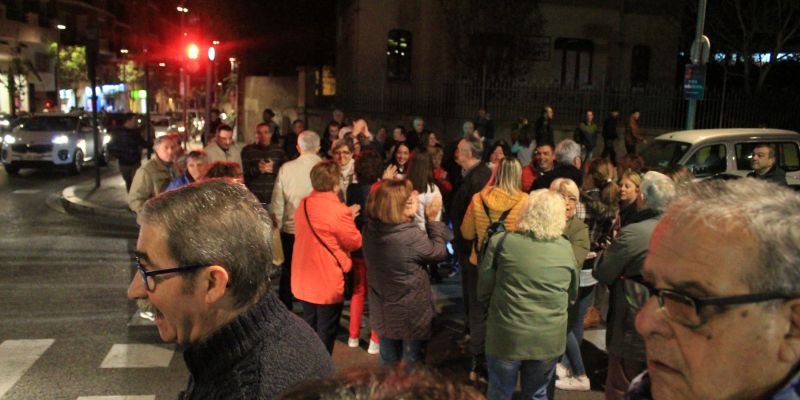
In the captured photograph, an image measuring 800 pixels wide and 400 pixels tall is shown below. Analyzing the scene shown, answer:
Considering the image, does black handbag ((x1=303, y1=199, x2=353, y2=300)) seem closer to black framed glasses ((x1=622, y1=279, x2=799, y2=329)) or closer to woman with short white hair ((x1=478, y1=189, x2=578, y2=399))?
woman with short white hair ((x1=478, y1=189, x2=578, y2=399))

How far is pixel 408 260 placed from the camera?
202 inches

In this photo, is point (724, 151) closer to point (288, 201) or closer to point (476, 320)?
point (476, 320)

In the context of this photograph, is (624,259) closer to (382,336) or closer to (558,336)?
(558,336)

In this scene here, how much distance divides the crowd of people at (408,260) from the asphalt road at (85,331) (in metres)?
0.59

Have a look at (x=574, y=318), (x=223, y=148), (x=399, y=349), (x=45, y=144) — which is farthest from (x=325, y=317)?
(x=45, y=144)

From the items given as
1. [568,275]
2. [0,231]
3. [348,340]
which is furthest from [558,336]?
[0,231]

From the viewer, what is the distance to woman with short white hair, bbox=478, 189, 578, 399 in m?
4.21

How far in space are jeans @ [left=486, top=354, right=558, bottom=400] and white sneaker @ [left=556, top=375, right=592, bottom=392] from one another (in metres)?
1.22

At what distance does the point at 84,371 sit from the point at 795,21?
2403 centimetres

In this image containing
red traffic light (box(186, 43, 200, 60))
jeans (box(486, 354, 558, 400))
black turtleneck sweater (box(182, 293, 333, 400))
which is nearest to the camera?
black turtleneck sweater (box(182, 293, 333, 400))

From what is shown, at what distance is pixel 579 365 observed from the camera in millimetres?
5652

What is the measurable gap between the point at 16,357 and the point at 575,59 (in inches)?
907

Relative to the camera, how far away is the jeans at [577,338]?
557 cm

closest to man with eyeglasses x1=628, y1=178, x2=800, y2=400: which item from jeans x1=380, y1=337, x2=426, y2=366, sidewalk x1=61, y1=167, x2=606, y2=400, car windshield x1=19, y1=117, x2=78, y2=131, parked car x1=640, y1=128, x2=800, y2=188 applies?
sidewalk x1=61, y1=167, x2=606, y2=400
